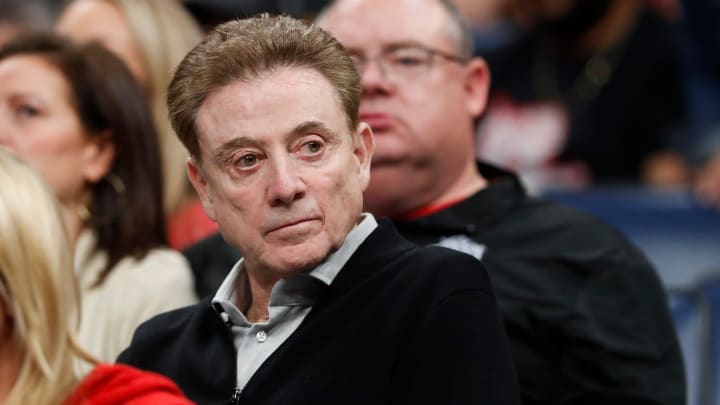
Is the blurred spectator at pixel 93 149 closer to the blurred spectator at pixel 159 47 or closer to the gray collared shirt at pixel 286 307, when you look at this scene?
the blurred spectator at pixel 159 47

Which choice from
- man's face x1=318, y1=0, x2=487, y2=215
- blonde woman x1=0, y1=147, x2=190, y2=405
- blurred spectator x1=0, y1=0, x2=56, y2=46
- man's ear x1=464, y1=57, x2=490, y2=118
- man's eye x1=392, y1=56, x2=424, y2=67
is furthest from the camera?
blurred spectator x1=0, y1=0, x2=56, y2=46

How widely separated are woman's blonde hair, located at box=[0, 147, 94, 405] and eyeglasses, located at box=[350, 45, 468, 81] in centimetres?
93

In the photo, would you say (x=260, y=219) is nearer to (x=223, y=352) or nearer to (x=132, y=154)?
(x=223, y=352)

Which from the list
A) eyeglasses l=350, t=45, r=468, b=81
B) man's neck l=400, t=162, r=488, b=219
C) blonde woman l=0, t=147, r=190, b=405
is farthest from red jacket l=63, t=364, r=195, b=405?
eyeglasses l=350, t=45, r=468, b=81

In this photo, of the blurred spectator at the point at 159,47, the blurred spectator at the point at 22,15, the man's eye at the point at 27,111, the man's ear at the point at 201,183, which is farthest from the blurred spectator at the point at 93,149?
the blurred spectator at the point at 22,15

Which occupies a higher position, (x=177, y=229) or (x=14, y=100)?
(x=14, y=100)

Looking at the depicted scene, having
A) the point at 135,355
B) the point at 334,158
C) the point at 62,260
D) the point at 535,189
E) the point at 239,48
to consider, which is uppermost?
the point at 239,48

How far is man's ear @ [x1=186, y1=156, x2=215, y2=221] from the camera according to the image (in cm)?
188

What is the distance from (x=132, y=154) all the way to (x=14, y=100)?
11.0 inches

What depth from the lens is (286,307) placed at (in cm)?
183

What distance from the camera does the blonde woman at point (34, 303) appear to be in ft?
6.29

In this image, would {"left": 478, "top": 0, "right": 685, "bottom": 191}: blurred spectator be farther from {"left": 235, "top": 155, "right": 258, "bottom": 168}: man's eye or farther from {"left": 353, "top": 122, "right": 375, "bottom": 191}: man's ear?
{"left": 235, "top": 155, "right": 258, "bottom": 168}: man's eye

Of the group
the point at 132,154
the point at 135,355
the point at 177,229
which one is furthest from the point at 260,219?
the point at 177,229

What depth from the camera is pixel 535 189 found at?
382cm
